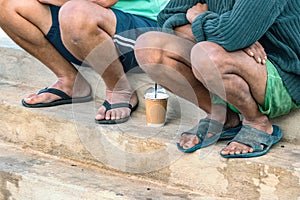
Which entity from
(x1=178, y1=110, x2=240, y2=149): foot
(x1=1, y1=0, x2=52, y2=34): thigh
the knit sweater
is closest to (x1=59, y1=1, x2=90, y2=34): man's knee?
(x1=1, y1=0, x2=52, y2=34): thigh

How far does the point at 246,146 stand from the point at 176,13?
2.60ft

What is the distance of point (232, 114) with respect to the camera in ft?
11.4

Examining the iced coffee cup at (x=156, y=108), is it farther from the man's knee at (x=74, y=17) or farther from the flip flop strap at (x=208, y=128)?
the man's knee at (x=74, y=17)

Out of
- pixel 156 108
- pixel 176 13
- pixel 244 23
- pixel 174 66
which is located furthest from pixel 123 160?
pixel 244 23

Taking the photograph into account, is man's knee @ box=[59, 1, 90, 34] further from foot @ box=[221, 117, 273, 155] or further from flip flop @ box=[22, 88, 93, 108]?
foot @ box=[221, 117, 273, 155]

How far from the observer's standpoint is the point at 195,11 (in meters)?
3.44

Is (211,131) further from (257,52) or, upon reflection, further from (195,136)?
(257,52)

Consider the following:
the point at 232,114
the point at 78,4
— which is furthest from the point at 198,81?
the point at 78,4

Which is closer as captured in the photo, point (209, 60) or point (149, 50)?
point (209, 60)

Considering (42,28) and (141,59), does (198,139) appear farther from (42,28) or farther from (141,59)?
(42,28)

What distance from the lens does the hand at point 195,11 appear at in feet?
11.2

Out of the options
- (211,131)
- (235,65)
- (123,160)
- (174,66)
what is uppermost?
(235,65)

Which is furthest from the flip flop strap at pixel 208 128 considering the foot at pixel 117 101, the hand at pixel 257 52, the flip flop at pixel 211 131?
the foot at pixel 117 101

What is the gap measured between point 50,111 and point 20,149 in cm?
29
